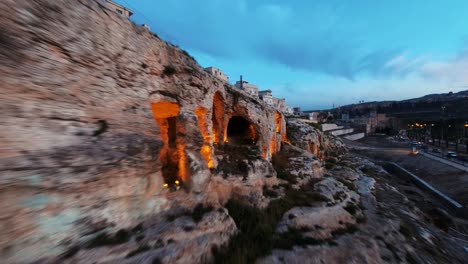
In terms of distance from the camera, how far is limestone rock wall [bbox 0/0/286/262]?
6.26m

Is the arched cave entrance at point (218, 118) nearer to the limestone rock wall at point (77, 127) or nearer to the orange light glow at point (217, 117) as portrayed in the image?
the orange light glow at point (217, 117)

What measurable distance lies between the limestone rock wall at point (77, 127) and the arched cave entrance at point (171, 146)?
18 cm

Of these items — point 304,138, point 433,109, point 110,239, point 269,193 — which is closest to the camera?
point 110,239

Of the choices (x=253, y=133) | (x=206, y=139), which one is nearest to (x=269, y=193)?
(x=206, y=139)

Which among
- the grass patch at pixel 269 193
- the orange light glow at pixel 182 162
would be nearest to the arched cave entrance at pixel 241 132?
the grass patch at pixel 269 193

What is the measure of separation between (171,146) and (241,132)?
561 inches

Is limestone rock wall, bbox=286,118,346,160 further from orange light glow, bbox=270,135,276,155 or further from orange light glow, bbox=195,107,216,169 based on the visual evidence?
orange light glow, bbox=195,107,216,169

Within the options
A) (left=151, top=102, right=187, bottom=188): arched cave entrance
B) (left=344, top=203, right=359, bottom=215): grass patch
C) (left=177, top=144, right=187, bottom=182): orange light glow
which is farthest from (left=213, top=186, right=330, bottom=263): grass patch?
(left=151, top=102, right=187, bottom=188): arched cave entrance

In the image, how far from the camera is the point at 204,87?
1639 centimetres

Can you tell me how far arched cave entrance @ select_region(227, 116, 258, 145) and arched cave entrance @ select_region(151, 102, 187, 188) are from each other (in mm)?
12452

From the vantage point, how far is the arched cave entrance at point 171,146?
13.6 m

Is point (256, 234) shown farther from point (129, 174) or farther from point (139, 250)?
point (129, 174)

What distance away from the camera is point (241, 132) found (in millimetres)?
27406

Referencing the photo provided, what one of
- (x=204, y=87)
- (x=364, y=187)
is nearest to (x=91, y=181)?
(x=204, y=87)
